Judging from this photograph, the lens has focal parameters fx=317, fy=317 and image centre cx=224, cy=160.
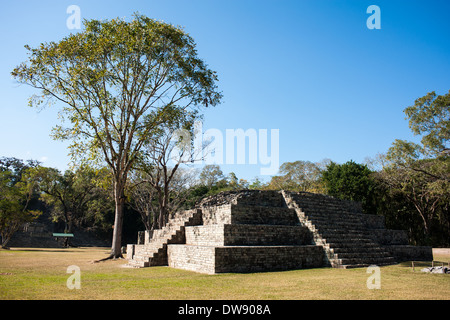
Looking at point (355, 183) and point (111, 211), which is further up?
point (355, 183)

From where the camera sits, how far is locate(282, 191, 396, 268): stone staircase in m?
12.4

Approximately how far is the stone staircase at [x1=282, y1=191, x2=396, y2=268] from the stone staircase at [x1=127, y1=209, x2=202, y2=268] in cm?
504

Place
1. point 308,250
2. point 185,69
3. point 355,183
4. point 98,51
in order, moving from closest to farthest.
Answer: point 308,250
point 98,51
point 185,69
point 355,183

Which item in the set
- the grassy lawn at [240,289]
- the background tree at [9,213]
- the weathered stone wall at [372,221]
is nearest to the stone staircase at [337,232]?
the weathered stone wall at [372,221]

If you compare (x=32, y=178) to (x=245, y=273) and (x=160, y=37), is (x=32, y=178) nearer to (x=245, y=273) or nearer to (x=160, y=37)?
(x=160, y=37)

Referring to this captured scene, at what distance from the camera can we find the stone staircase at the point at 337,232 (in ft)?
40.7

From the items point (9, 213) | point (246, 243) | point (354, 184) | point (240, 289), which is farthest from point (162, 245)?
point (354, 184)

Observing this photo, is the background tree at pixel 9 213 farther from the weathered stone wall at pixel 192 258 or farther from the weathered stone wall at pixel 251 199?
the weathered stone wall at pixel 192 258

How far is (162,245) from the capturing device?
13.6 m

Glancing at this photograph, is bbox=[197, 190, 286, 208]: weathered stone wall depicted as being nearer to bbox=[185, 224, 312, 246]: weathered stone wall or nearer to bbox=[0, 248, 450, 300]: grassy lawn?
bbox=[185, 224, 312, 246]: weathered stone wall

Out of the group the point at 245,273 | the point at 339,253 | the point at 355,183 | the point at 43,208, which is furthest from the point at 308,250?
the point at 43,208

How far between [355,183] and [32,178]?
33.3m

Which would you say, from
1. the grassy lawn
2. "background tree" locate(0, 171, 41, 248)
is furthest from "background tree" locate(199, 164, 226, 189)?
the grassy lawn
